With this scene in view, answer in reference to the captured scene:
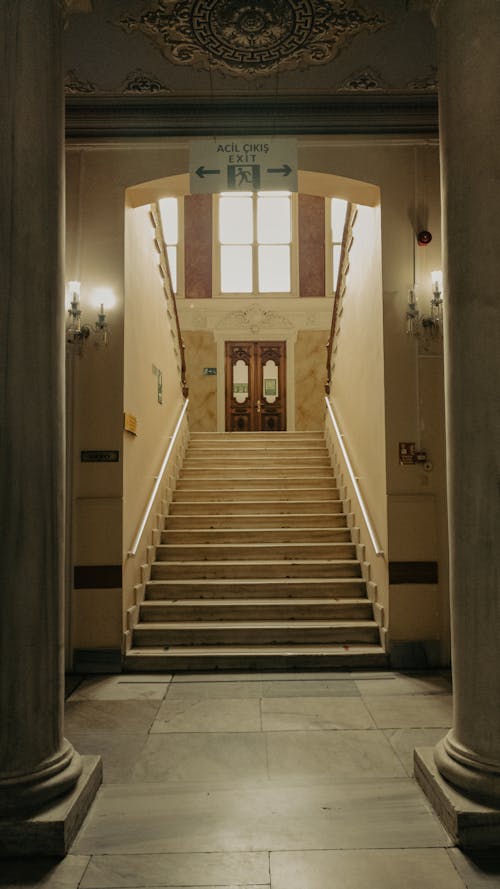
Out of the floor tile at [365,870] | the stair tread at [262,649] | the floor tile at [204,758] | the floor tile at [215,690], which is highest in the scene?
the stair tread at [262,649]

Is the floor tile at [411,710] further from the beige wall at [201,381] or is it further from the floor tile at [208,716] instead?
the beige wall at [201,381]

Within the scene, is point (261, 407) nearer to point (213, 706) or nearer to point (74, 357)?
point (74, 357)

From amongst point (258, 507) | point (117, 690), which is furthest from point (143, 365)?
point (117, 690)

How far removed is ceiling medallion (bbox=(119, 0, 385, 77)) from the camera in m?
3.78

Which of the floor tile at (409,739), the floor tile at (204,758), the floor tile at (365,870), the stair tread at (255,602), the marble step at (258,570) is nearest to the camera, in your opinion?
the floor tile at (365,870)

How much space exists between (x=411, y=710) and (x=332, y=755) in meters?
0.98

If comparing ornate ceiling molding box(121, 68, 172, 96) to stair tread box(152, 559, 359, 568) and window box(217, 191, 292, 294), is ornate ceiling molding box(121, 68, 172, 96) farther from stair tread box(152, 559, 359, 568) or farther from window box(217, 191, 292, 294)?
window box(217, 191, 292, 294)

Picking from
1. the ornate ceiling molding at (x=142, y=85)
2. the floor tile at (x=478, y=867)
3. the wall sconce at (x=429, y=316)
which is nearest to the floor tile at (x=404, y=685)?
the floor tile at (x=478, y=867)

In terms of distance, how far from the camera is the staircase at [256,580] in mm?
5543

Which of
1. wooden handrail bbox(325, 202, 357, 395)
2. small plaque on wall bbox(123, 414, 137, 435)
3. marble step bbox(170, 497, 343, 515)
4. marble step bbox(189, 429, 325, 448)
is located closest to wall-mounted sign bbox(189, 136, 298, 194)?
small plaque on wall bbox(123, 414, 137, 435)

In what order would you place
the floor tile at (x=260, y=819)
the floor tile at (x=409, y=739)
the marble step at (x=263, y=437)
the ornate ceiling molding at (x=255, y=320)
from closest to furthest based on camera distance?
the floor tile at (x=260, y=819) → the floor tile at (x=409, y=739) → the marble step at (x=263, y=437) → the ornate ceiling molding at (x=255, y=320)

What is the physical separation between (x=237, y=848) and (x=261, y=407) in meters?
10.8

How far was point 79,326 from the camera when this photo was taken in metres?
5.66

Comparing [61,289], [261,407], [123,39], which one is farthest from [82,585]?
[261,407]
